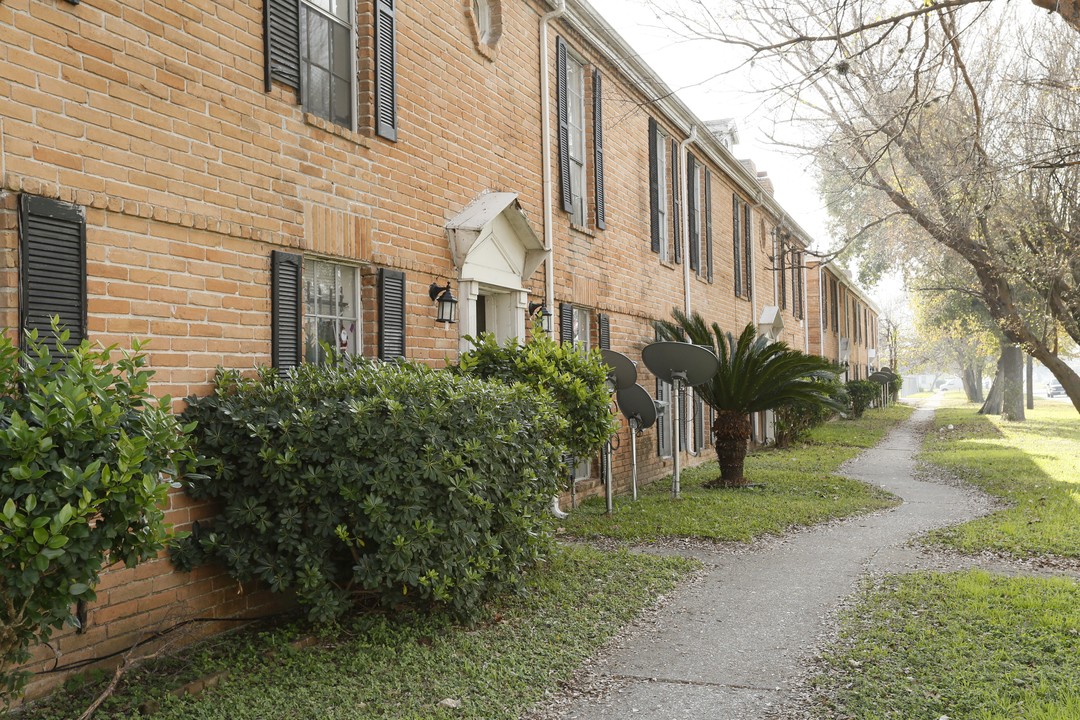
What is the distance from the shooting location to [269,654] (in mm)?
4543

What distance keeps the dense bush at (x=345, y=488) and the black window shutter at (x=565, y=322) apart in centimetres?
492

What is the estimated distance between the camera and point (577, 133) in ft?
36.0

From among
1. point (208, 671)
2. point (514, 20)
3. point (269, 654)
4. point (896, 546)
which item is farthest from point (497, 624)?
point (514, 20)

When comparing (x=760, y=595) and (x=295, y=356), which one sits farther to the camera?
(x=760, y=595)

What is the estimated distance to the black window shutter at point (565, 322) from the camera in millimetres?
10016

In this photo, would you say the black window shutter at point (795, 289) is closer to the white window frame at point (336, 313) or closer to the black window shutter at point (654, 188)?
the black window shutter at point (654, 188)

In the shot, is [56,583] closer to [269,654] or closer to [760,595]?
[269,654]

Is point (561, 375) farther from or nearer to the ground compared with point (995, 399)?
farther from the ground

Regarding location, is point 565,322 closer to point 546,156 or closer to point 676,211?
point 546,156

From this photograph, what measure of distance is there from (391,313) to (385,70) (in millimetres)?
1884

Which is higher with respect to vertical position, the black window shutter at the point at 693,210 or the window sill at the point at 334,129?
the black window shutter at the point at 693,210

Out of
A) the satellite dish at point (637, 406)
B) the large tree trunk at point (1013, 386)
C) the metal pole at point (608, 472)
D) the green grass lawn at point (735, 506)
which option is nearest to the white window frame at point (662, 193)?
the green grass lawn at point (735, 506)

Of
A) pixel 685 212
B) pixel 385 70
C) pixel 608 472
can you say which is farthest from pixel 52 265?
pixel 685 212

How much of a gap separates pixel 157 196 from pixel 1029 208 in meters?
14.1
